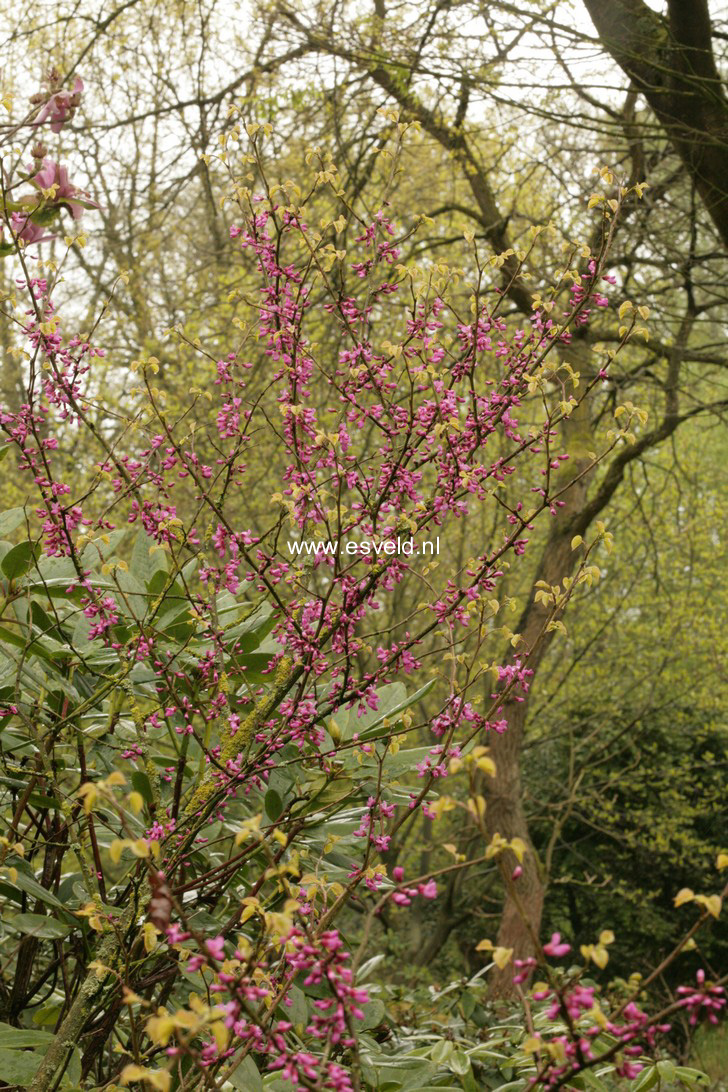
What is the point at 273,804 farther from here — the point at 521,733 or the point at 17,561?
the point at 521,733

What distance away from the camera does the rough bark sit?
3848mm

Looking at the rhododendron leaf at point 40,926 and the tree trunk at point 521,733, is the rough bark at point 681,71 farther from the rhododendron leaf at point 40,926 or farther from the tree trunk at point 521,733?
the rhododendron leaf at point 40,926

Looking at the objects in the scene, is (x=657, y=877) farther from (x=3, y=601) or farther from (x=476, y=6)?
(x=3, y=601)

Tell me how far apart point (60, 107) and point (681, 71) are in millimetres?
3173

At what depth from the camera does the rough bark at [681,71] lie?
3.85m

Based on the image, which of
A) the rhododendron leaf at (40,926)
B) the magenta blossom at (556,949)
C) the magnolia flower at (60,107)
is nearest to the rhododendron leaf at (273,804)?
the rhododendron leaf at (40,926)

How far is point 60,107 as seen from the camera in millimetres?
1631

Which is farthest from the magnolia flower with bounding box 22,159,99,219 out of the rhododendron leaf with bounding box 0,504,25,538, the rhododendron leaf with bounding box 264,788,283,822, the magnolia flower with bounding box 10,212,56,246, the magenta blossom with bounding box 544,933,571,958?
the magenta blossom with bounding box 544,933,571,958

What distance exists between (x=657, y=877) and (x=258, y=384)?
24.8 ft

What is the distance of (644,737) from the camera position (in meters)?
11.3

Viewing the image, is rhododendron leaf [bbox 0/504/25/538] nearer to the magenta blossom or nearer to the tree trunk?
the magenta blossom

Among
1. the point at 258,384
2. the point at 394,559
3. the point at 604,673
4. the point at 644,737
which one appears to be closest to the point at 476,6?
the point at 258,384

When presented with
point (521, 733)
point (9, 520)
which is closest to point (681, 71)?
point (9, 520)

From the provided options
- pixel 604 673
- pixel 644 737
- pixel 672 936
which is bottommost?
pixel 672 936
